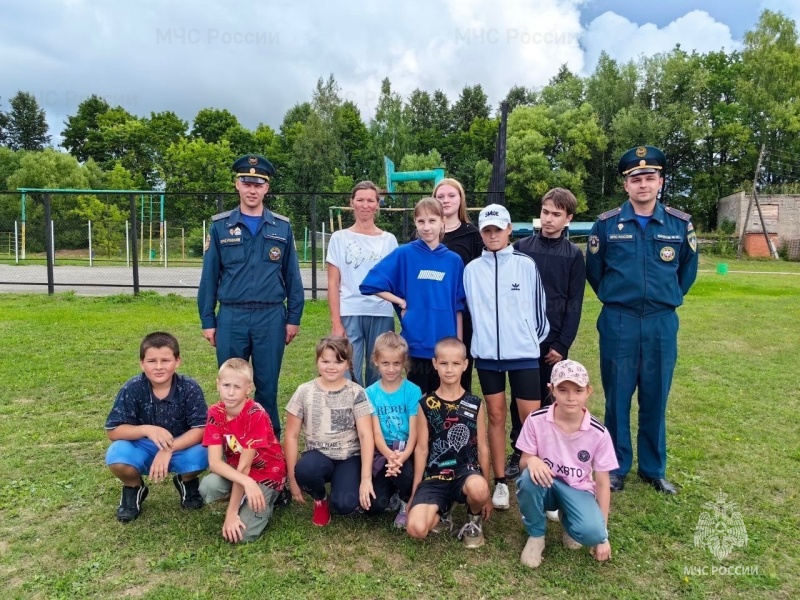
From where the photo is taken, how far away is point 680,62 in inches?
1403

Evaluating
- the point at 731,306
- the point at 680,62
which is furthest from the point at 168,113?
the point at 731,306

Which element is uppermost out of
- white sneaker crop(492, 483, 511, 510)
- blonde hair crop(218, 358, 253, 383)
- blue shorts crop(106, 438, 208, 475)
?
blonde hair crop(218, 358, 253, 383)

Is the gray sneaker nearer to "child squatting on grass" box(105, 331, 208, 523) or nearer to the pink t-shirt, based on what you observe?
the pink t-shirt

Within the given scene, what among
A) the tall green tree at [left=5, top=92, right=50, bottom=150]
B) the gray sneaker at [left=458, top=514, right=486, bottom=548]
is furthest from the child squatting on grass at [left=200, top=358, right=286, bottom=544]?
the tall green tree at [left=5, top=92, right=50, bottom=150]

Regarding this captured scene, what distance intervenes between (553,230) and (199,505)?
2.65 metres

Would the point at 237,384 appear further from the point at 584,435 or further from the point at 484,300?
A: the point at 584,435

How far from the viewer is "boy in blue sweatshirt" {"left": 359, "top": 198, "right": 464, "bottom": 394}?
10.2ft

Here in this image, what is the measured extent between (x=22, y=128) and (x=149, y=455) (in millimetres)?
67597

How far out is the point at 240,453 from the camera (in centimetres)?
290

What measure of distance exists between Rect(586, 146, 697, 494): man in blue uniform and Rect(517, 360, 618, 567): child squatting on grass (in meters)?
0.77

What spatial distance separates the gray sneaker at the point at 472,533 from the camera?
8.86ft

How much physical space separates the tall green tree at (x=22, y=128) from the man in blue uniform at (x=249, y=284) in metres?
64.6

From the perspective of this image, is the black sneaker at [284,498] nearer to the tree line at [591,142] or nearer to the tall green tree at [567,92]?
the tree line at [591,142]

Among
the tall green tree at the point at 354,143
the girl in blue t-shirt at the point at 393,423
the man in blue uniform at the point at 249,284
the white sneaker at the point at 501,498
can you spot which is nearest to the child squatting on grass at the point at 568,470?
the white sneaker at the point at 501,498
